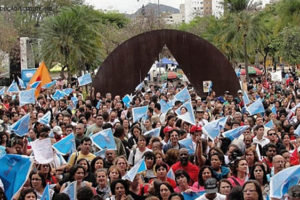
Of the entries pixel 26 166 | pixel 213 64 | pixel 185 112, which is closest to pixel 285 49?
pixel 213 64

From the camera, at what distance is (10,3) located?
66000 millimetres

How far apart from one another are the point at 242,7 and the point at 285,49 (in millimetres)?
4516

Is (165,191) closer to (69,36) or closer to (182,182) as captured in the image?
(182,182)

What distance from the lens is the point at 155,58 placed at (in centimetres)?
2408

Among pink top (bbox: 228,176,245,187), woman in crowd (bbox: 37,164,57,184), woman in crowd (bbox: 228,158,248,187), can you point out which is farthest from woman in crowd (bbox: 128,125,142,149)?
pink top (bbox: 228,176,245,187)

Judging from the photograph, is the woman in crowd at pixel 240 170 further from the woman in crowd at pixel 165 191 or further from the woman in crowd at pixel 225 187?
the woman in crowd at pixel 165 191

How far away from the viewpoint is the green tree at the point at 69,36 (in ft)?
107

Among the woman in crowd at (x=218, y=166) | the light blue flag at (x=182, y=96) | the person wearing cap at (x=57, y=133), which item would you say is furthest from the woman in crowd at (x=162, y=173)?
the light blue flag at (x=182, y=96)

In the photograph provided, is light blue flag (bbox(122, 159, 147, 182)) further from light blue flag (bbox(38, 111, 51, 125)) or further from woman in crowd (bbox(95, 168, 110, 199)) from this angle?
light blue flag (bbox(38, 111, 51, 125))

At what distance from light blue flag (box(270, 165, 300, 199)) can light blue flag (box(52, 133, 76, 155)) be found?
4.67m

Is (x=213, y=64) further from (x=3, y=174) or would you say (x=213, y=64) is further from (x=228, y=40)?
(x=3, y=174)

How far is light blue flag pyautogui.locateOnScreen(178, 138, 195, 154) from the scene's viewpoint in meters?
10.8

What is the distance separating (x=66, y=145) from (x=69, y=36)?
73.4ft

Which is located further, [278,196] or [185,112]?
[185,112]
